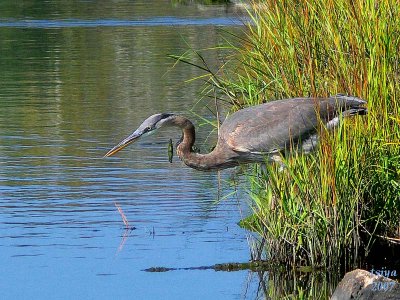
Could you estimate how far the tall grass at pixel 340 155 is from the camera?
22.6 feet

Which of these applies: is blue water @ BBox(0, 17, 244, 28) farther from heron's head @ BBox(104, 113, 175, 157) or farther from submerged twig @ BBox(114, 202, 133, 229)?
heron's head @ BBox(104, 113, 175, 157)

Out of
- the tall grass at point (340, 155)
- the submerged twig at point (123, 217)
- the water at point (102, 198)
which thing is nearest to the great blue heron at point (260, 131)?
the tall grass at point (340, 155)

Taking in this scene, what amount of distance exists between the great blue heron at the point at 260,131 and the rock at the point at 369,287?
149 centimetres

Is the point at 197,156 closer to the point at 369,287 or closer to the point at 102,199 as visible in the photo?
the point at 102,199

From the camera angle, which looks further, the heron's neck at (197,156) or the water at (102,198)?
the heron's neck at (197,156)

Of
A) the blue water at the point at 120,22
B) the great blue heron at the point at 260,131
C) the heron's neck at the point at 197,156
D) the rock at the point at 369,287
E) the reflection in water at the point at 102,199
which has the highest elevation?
the great blue heron at the point at 260,131

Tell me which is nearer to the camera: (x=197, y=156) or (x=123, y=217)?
(x=197, y=156)

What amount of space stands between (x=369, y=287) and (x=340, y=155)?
112cm

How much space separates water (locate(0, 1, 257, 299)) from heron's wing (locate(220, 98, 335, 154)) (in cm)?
53

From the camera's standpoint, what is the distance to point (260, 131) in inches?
299

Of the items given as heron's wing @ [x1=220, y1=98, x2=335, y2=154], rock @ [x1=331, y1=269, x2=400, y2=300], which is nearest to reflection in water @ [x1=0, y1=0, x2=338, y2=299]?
heron's wing @ [x1=220, y1=98, x2=335, y2=154]

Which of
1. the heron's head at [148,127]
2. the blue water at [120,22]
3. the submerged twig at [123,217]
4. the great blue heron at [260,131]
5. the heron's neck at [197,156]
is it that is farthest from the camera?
the blue water at [120,22]

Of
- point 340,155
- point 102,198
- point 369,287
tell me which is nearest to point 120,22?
point 102,198

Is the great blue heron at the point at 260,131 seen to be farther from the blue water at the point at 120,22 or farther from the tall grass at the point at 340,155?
the blue water at the point at 120,22
